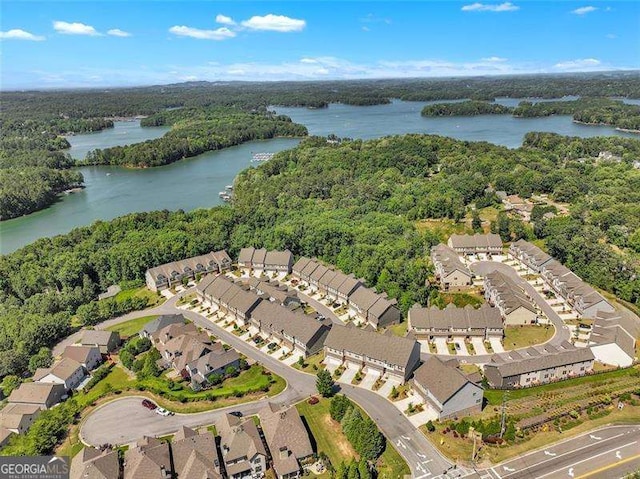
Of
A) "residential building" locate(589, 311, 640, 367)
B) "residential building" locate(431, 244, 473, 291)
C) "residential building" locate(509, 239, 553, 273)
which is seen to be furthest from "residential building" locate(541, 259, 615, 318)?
"residential building" locate(431, 244, 473, 291)

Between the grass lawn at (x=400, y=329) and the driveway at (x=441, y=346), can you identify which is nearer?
the driveway at (x=441, y=346)

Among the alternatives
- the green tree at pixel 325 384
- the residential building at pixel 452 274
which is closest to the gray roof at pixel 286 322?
the green tree at pixel 325 384

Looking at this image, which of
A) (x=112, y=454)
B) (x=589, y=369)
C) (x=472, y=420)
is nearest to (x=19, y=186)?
(x=112, y=454)

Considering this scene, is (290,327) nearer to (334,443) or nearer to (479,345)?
(334,443)

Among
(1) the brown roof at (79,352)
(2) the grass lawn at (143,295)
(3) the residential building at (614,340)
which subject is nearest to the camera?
(3) the residential building at (614,340)

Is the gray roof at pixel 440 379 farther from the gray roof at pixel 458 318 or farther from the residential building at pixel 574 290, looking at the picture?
the residential building at pixel 574 290

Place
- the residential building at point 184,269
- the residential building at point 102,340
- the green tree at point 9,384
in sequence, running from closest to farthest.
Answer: the green tree at point 9,384 < the residential building at point 102,340 < the residential building at point 184,269

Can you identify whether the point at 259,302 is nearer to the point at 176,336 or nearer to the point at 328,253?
the point at 176,336
